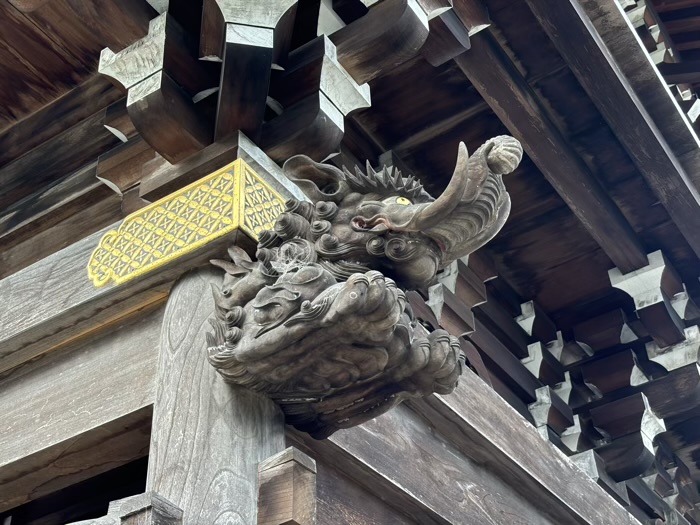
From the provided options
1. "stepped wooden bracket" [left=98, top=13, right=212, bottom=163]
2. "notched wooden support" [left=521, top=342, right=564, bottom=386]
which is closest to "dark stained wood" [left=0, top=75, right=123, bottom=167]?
"stepped wooden bracket" [left=98, top=13, right=212, bottom=163]

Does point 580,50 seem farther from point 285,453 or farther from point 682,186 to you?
point 285,453

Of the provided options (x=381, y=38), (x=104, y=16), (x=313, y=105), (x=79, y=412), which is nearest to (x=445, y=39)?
(x=381, y=38)

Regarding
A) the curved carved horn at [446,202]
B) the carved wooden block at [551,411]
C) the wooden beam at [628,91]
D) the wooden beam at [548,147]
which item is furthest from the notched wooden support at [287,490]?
the carved wooden block at [551,411]

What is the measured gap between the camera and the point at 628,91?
347cm

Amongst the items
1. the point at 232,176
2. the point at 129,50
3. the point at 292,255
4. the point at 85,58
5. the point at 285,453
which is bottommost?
the point at 285,453

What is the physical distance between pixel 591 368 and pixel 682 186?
47.7 inches

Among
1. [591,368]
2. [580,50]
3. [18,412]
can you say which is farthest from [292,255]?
[591,368]

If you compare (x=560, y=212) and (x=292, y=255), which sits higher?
(x=560, y=212)

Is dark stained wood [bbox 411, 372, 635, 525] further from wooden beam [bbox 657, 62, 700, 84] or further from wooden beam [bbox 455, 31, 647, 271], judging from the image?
wooden beam [bbox 657, 62, 700, 84]

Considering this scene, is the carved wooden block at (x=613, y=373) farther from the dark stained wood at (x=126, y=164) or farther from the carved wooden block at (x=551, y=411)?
the dark stained wood at (x=126, y=164)

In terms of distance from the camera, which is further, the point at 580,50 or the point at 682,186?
the point at 682,186

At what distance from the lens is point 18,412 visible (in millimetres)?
2770

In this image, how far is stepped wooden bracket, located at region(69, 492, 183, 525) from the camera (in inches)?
79.7

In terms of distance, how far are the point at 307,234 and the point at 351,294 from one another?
34 centimetres
